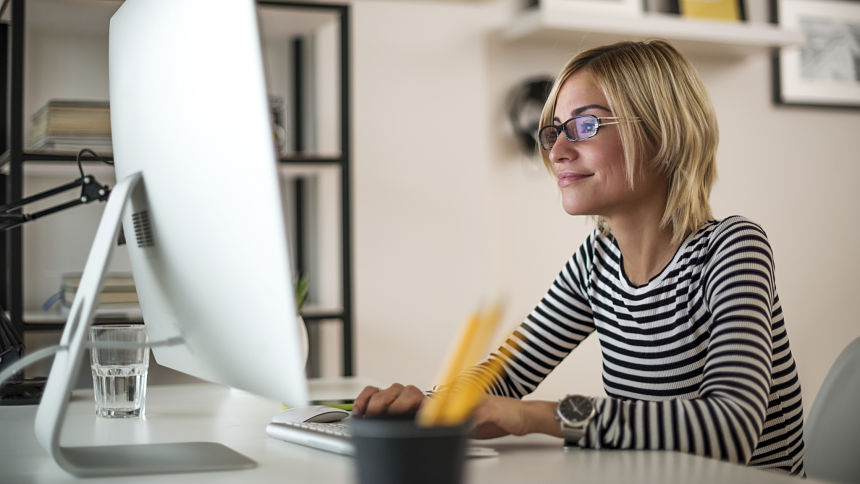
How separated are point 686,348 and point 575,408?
39 centimetres

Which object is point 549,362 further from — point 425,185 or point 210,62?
point 425,185

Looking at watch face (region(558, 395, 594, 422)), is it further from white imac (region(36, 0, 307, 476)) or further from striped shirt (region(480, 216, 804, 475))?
white imac (region(36, 0, 307, 476))

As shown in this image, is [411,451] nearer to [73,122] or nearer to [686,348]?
[686,348]

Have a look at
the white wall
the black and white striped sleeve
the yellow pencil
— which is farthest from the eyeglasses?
the white wall

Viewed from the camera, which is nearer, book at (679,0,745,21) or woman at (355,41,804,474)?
woman at (355,41,804,474)

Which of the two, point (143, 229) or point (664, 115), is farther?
point (664, 115)

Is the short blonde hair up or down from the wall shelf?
down

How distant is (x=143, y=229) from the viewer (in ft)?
2.89

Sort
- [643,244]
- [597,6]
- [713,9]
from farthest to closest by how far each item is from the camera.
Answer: [713,9] < [597,6] < [643,244]

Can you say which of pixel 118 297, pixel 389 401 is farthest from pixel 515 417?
pixel 118 297

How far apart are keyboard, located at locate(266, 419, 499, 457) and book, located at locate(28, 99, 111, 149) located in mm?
1448

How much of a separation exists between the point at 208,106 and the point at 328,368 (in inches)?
80.5

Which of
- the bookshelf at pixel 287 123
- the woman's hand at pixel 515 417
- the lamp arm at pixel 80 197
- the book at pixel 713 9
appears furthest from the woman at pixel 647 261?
the book at pixel 713 9

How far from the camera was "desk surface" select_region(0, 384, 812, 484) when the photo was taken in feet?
2.50
